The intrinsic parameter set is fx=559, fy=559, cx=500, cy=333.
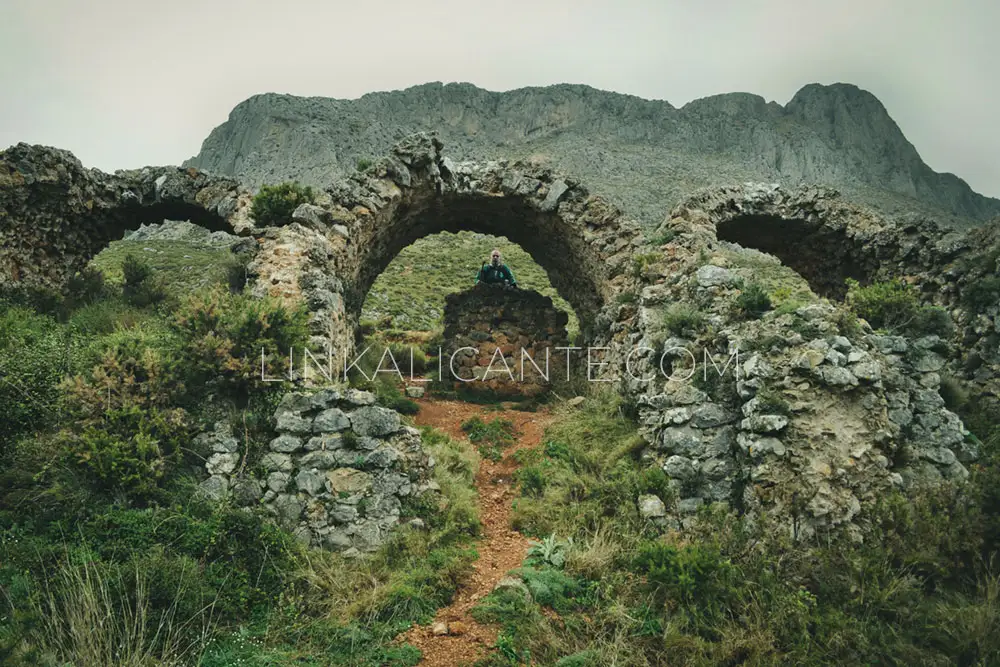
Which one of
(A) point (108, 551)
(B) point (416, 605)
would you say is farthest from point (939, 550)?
(A) point (108, 551)

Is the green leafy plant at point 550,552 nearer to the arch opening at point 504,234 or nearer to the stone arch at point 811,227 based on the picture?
the arch opening at point 504,234

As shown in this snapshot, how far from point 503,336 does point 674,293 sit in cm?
565

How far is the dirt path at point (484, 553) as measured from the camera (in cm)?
461

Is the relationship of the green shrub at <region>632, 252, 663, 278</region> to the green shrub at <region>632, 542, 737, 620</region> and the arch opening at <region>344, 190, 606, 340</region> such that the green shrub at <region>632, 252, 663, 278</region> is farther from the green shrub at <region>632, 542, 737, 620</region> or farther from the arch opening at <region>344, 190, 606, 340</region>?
the green shrub at <region>632, 542, 737, 620</region>

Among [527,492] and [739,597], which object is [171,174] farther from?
[739,597]

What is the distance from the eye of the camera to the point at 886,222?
12.8 m

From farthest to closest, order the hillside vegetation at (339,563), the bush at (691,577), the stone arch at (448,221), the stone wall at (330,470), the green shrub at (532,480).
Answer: the stone arch at (448,221), the green shrub at (532,480), the stone wall at (330,470), the bush at (691,577), the hillside vegetation at (339,563)

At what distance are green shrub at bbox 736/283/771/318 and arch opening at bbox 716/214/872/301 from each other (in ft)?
19.0

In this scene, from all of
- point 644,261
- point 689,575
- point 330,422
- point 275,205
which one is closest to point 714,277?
point 644,261

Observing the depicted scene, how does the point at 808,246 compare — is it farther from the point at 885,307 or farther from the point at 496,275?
the point at 496,275

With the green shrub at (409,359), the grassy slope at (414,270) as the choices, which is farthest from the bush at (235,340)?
the grassy slope at (414,270)

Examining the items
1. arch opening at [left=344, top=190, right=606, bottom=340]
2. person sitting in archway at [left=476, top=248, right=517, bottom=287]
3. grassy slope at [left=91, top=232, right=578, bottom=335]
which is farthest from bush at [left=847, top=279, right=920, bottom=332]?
grassy slope at [left=91, top=232, right=578, bottom=335]

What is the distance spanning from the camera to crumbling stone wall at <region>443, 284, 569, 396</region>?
1403 cm

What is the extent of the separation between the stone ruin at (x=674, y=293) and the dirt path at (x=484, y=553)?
1218 mm
